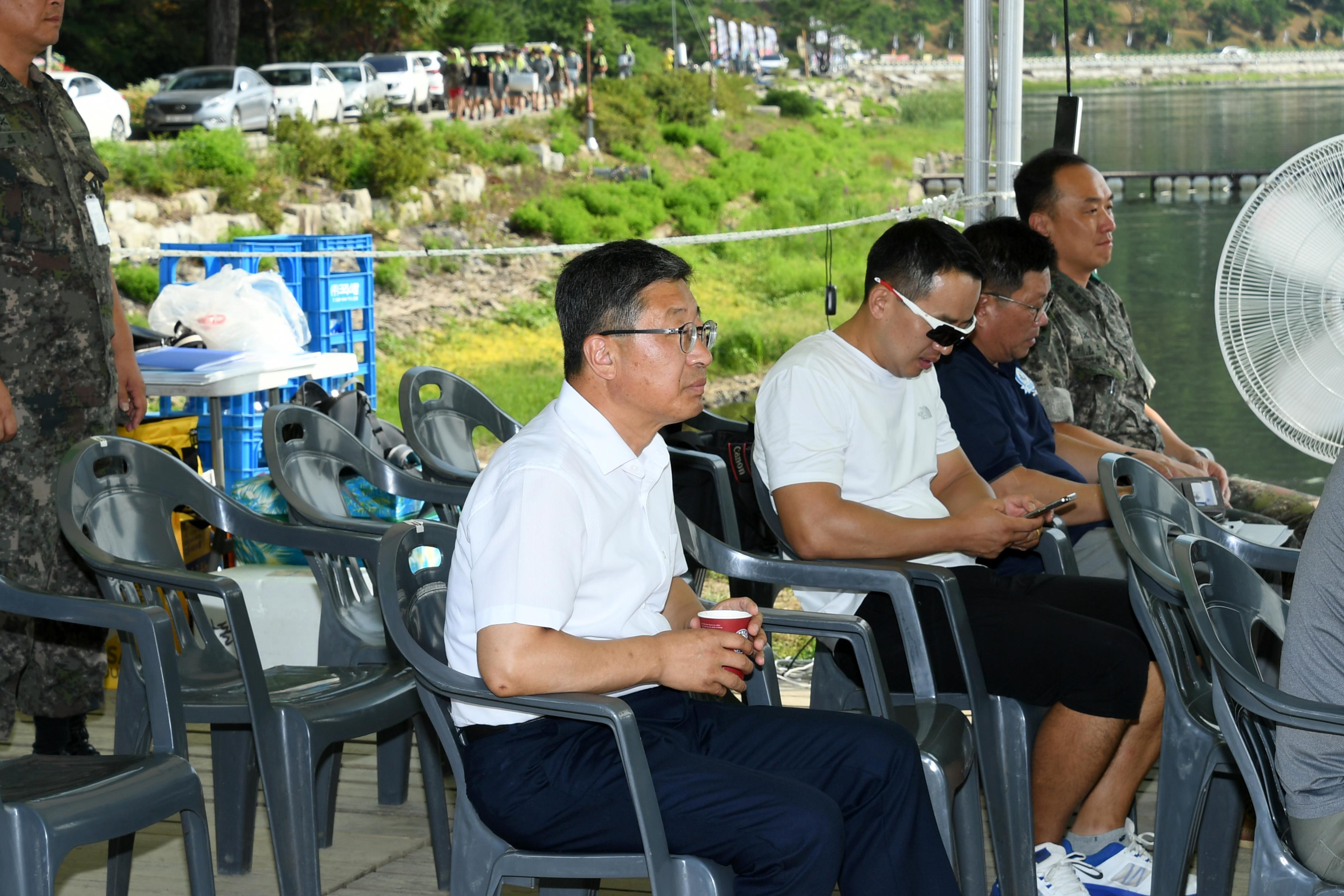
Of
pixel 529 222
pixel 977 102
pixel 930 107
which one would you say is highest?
pixel 930 107

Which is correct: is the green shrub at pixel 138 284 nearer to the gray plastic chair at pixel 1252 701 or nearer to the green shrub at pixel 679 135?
the green shrub at pixel 679 135

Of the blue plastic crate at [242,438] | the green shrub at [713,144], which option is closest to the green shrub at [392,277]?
the green shrub at [713,144]

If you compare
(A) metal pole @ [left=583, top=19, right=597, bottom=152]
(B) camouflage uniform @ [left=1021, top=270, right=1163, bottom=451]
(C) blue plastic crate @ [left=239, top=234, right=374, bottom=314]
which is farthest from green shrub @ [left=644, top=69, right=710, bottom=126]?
(B) camouflage uniform @ [left=1021, top=270, right=1163, bottom=451]

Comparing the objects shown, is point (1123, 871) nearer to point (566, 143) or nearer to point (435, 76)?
point (566, 143)

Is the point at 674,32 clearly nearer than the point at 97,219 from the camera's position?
No

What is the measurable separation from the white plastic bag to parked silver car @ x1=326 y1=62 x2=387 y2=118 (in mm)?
20948

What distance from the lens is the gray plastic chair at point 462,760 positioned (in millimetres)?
1609

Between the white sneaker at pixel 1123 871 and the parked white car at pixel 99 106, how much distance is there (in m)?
20.7

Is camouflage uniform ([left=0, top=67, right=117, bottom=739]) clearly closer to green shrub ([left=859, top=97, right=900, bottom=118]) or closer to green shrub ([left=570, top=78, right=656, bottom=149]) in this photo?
green shrub ([left=570, top=78, right=656, bottom=149])

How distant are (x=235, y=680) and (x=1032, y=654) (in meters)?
1.36

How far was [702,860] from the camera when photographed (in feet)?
5.34

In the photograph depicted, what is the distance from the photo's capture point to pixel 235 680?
2.34 metres

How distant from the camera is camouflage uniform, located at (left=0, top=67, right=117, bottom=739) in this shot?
273 centimetres

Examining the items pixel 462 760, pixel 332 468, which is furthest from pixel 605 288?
pixel 332 468
